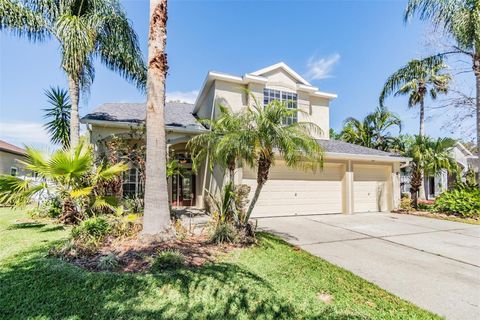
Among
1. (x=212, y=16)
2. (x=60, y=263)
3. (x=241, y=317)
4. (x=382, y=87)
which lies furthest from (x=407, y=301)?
(x=382, y=87)

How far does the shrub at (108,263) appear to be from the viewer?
4.71 m

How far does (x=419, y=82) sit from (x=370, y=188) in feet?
31.3

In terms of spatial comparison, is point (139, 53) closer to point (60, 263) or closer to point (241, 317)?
point (60, 263)

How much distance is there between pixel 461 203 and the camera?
12.8 m

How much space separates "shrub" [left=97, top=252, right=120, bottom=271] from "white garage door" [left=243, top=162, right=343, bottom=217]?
702cm

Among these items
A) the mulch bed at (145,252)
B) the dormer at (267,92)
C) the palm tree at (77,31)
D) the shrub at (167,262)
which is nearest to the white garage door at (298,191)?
the dormer at (267,92)

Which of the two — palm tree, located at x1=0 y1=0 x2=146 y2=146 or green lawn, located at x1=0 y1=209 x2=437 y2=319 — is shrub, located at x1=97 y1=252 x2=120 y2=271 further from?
palm tree, located at x1=0 y1=0 x2=146 y2=146

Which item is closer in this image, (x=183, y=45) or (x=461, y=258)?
(x=461, y=258)

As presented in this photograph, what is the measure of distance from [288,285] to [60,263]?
4.46 metres

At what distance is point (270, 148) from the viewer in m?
6.71

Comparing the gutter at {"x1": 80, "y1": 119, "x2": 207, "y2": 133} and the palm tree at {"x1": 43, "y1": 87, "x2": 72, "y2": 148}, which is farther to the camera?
the palm tree at {"x1": 43, "y1": 87, "x2": 72, "y2": 148}

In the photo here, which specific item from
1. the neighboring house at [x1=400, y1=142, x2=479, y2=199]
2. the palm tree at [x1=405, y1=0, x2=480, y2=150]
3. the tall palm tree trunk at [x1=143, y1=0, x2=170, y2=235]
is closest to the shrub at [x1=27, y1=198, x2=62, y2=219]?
the tall palm tree trunk at [x1=143, y1=0, x2=170, y2=235]

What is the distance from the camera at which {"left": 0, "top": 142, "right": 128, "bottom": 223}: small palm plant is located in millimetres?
7594

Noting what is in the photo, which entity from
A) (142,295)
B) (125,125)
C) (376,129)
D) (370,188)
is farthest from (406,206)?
(125,125)
